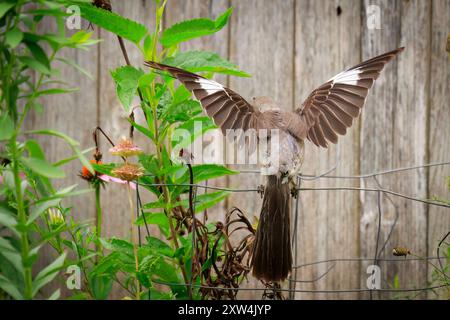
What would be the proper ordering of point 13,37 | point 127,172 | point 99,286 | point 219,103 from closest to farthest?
point 13,37 → point 127,172 → point 219,103 → point 99,286

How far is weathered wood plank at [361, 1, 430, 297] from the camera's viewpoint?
1.80 metres

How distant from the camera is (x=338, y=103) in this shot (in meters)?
1.21

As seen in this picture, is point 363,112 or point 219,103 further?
point 363,112

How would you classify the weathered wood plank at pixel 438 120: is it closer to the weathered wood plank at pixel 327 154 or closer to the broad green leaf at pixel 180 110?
the weathered wood plank at pixel 327 154

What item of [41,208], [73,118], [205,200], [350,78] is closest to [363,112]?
[350,78]

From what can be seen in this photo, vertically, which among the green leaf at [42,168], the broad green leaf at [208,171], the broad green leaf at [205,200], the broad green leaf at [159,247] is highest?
the green leaf at [42,168]

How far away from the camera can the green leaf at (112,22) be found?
3.34ft

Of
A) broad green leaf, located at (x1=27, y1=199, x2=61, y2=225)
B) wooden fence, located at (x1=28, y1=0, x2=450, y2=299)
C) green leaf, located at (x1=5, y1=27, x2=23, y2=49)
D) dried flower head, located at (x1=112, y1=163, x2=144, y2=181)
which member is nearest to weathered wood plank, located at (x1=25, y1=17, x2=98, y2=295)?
wooden fence, located at (x1=28, y1=0, x2=450, y2=299)

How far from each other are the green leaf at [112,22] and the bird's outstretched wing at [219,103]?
6 cm

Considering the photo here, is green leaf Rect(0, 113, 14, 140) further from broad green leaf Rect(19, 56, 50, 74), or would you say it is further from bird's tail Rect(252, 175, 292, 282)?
bird's tail Rect(252, 175, 292, 282)

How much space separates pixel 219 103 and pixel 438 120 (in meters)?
0.96

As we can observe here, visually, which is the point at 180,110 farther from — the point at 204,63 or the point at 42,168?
the point at 42,168

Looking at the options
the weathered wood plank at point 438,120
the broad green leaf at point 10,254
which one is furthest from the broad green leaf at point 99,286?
the weathered wood plank at point 438,120

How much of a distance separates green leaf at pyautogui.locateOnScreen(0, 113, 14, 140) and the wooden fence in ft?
3.66
